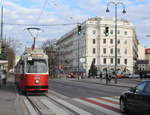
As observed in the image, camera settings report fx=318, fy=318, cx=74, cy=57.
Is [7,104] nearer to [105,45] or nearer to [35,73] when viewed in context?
[35,73]

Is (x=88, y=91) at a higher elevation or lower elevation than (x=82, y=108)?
higher

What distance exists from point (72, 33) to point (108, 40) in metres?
18.5

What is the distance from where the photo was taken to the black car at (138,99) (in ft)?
34.0

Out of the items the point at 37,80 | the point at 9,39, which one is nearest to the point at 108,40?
the point at 9,39

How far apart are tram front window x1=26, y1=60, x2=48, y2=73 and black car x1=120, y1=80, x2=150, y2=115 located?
1007cm

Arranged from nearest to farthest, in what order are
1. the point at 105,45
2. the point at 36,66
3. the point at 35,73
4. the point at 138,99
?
the point at 138,99
the point at 35,73
the point at 36,66
the point at 105,45

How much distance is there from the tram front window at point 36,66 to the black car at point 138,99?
10069mm

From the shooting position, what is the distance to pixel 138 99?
10977mm

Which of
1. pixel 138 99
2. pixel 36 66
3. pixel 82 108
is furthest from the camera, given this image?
pixel 36 66

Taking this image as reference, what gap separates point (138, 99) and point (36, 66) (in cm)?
1195

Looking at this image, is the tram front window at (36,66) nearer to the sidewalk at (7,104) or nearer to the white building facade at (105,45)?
the sidewalk at (7,104)

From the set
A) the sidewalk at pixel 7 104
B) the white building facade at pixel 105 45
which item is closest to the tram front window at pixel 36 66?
the sidewalk at pixel 7 104

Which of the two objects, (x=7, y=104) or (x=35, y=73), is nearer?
(x=7, y=104)

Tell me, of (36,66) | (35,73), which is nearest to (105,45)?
(36,66)
